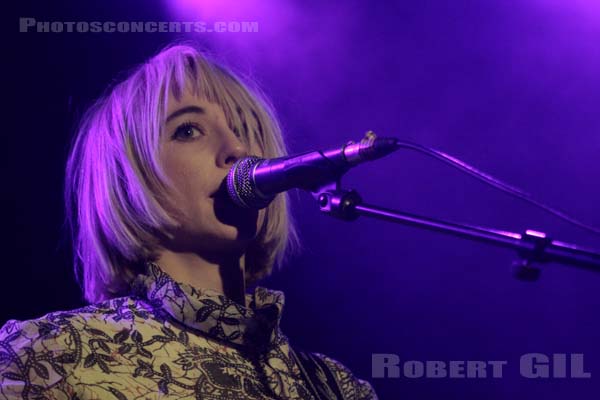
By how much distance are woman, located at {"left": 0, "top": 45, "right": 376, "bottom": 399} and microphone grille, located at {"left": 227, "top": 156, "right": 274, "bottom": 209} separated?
4.2 inches

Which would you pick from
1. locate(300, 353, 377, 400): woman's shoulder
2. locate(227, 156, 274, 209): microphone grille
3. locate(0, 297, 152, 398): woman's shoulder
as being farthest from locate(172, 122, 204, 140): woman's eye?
locate(300, 353, 377, 400): woman's shoulder

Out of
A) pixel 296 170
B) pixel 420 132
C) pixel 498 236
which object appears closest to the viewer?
pixel 498 236

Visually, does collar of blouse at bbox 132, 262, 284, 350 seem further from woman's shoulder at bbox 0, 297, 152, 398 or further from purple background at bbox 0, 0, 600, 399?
purple background at bbox 0, 0, 600, 399

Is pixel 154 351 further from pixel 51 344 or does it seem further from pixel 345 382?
pixel 345 382

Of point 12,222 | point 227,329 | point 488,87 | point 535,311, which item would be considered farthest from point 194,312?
point 488,87

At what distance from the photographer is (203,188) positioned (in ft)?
5.01

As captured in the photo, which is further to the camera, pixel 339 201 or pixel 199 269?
pixel 199 269

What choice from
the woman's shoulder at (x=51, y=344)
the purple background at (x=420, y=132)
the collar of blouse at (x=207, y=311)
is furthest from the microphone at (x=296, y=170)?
the purple background at (x=420, y=132)

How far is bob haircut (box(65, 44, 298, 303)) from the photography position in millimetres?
1585

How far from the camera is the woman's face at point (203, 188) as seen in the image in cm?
153

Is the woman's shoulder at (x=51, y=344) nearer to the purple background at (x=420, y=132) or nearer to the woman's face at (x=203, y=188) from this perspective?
the woman's face at (x=203, y=188)

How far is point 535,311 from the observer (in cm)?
262

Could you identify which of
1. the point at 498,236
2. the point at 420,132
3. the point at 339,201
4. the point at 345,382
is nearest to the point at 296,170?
the point at 339,201

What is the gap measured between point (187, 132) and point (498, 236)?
85 centimetres
